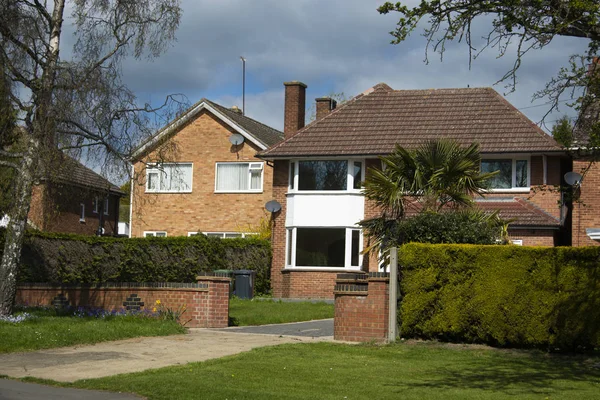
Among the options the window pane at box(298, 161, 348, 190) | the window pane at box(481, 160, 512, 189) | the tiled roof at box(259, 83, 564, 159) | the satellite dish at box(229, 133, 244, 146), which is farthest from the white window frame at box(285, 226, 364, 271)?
the satellite dish at box(229, 133, 244, 146)

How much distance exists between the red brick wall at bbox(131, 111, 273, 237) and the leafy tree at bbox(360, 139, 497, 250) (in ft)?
48.6

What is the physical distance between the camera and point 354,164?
30.9m

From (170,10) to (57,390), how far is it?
10.7m

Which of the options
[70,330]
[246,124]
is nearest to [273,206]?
[246,124]

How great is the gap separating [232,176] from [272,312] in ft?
47.6

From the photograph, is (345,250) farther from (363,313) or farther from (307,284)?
(363,313)

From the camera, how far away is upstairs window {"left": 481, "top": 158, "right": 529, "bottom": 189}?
2888 centimetres

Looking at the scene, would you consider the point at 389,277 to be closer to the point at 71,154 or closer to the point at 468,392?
the point at 468,392

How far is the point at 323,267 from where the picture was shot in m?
30.8

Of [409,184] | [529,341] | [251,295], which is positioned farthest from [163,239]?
[529,341]

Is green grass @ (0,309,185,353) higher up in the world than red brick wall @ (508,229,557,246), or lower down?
lower down

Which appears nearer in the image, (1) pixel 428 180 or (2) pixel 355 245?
(1) pixel 428 180

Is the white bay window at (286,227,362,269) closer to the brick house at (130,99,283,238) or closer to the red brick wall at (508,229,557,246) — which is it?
the brick house at (130,99,283,238)

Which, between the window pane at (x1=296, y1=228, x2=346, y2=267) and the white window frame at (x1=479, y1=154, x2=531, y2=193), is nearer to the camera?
the white window frame at (x1=479, y1=154, x2=531, y2=193)
